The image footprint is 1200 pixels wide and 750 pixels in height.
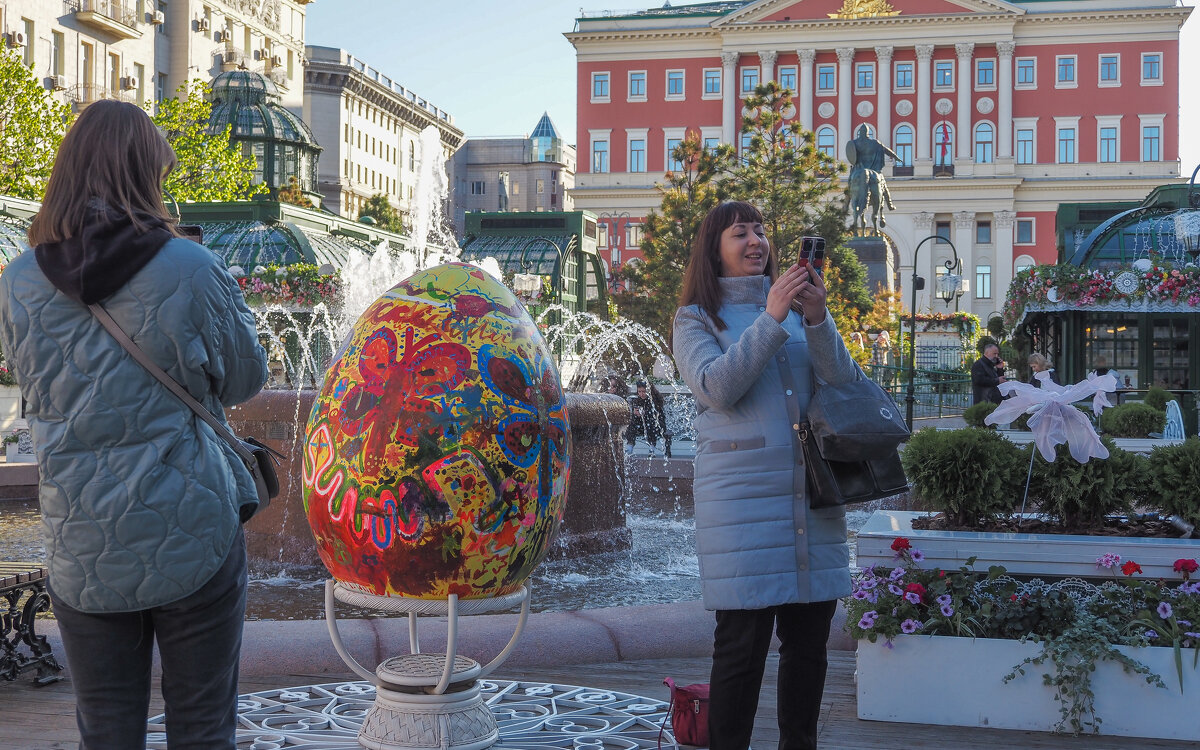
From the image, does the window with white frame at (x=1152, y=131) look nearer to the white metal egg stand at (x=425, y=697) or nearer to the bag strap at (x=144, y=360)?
the white metal egg stand at (x=425, y=697)

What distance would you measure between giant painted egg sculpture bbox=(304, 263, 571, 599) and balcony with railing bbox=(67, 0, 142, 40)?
4212 cm

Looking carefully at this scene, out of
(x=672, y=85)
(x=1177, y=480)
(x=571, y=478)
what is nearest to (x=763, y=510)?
(x=1177, y=480)

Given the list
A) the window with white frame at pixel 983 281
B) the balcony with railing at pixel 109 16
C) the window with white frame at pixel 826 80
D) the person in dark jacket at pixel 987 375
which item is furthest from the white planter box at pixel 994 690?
the window with white frame at pixel 826 80

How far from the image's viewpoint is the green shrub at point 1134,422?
11.9 metres

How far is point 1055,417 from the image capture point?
4.81 m

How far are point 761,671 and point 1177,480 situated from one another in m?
2.46

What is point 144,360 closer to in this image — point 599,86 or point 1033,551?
point 1033,551

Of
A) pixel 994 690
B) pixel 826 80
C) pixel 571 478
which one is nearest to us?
pixel 994 690

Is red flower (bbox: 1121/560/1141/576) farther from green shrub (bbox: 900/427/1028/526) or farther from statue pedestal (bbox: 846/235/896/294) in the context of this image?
statue pedestal (bbox: 846/235/896/294)

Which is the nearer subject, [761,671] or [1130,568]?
[761,671]

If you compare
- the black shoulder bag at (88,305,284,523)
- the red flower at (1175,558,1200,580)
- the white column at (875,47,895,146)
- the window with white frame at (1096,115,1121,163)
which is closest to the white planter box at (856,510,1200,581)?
→ the red flower at (1175,558,1200,580)

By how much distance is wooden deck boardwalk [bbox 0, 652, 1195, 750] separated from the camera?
161 inches

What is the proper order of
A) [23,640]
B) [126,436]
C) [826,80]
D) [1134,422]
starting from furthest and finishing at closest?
[826,80] < [1134,422] < [23,640] < [126,436]

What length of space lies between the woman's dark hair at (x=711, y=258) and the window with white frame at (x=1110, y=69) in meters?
69.5
